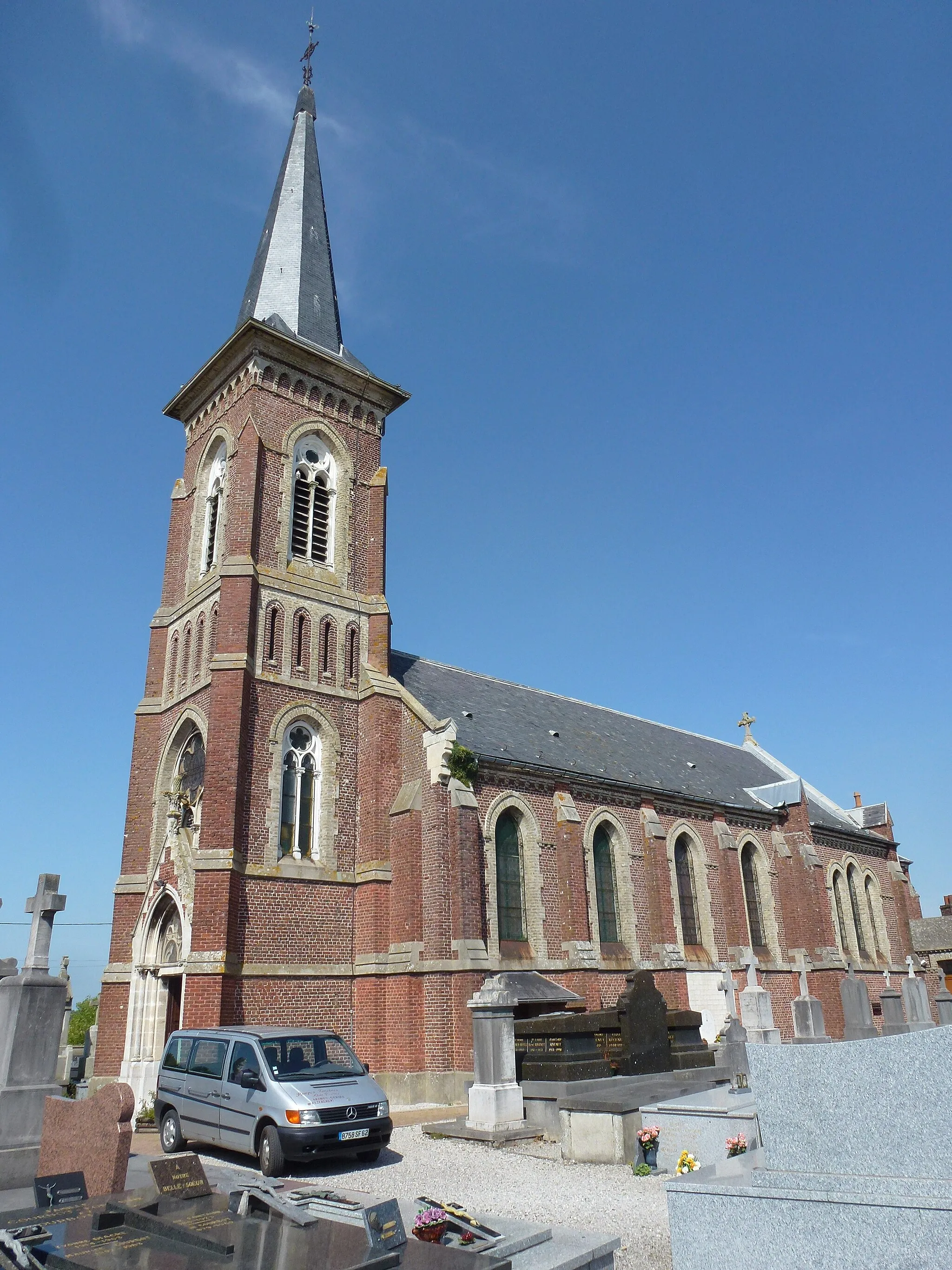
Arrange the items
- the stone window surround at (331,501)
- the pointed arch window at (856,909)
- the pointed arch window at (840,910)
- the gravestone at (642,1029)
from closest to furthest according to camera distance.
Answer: the gravestone at (642,1029)
the stone window surround at (331,501)
the pointed arch window at (840,910)
the pointed arch window at (856,909)

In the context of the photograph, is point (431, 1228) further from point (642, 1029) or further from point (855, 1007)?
point (855, 1007)

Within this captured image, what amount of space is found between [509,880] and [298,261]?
19.3 m

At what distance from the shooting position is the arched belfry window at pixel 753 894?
28422 mm

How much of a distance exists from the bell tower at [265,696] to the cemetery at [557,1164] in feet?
16.9

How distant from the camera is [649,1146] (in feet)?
35.1

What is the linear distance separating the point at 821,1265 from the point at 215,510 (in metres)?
23.5

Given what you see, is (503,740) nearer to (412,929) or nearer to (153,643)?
(412,929)

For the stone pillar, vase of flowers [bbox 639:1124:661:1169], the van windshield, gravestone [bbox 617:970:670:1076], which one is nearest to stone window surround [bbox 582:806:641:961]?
gravestone [bbox 617:970:670:1076]

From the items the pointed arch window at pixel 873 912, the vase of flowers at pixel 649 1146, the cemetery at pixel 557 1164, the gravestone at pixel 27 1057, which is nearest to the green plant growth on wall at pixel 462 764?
the cemetery at pixel 557 1164

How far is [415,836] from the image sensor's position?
20.1 meters

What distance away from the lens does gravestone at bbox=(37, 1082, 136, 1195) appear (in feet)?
26.1

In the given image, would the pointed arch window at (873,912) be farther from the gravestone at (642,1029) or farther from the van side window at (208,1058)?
the van side window at (208,1058)

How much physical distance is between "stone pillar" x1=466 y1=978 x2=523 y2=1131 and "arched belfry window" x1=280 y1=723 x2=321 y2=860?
7.49m

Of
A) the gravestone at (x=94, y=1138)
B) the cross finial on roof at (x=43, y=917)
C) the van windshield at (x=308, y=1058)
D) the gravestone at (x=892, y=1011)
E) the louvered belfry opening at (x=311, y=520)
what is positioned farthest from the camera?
the gravestone at (x=892, y=1011)
